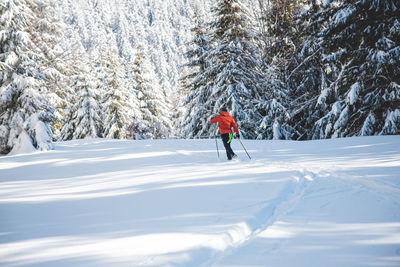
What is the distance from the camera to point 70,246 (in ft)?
9.41

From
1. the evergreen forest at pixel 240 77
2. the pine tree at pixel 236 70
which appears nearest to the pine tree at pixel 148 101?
the evergreen forest at pixel 240 77

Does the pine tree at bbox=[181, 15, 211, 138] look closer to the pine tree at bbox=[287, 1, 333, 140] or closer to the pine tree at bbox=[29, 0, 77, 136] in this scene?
the pine tree at bbox=[287, 1, 333, 140]

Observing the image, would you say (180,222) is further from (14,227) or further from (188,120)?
(188,120)

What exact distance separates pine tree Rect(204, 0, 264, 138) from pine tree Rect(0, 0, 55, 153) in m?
10.1

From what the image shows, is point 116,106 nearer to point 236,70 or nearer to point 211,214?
point 236,70

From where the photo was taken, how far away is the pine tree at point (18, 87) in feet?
37.7

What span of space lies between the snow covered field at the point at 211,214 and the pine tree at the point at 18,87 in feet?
18.6

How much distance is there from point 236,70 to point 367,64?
735 cm

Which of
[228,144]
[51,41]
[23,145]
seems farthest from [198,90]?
[51,41]

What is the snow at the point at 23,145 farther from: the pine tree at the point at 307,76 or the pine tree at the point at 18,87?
the pine tree at the point at 307,76

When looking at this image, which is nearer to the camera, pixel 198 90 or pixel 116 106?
pixel 198 90

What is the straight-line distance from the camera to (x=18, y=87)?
464 inches

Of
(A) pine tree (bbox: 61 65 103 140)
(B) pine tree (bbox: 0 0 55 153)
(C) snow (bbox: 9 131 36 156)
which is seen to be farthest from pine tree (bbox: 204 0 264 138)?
(A) pine tree (bbox: 61 65 103 140)

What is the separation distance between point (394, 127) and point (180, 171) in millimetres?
9511
